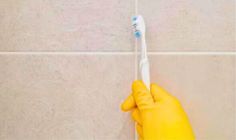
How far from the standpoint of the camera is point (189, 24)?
49cm

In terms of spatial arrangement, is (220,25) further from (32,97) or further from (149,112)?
(32,97)

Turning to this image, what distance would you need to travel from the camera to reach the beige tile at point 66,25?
49 cm

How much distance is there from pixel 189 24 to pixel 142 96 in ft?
0.59

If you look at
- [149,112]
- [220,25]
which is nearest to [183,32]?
[220,25]

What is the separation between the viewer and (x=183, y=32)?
487mm

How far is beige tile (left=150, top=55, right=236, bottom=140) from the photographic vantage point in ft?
1.61

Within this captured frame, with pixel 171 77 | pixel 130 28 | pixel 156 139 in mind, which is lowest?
pixel 156 139

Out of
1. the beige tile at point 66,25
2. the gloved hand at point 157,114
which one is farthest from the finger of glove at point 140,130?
the beige tile at point 66,25

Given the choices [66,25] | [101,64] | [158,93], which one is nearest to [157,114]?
[158,93]

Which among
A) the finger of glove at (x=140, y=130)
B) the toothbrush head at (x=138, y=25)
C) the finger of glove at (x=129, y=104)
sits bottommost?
the finger of glove at (x=140, y=130)

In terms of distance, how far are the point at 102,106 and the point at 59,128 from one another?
4.1 inches

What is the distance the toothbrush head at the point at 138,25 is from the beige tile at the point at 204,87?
0.20 ft

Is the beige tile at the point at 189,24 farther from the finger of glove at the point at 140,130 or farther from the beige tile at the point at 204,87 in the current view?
the finger of glove at the point at 140,130

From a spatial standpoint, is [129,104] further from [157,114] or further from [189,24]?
[189,24]
